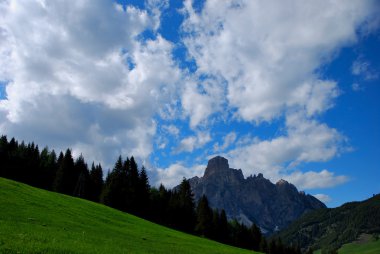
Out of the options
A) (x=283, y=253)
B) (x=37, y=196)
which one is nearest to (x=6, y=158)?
(x=37, y=196)

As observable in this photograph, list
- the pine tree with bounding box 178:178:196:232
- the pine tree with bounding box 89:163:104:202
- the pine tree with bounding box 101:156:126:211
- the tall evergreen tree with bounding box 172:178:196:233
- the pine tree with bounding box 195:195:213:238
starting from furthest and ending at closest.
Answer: the pine tree with bounding box 89:163:104:202, the pine tree with bounding box 195:195:213:238, the pine tree with bounding box 178:178:196:232, the tall evergreen tree with bounding box 172:178:196:233, the pine tree with bounding box 101:156:126:211

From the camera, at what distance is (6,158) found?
409 feet

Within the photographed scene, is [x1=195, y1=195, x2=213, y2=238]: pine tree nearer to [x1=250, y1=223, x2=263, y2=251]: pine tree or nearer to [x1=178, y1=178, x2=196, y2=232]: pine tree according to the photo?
[x1=178, y1=178, x2=196, y2=232]: pine tree

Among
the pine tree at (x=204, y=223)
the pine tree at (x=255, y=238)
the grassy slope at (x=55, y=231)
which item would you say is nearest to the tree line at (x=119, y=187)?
the pine tree at (x=204, y=223)

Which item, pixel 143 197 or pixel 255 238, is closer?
pixel 143 197

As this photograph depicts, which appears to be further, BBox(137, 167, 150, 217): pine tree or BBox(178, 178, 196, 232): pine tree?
BBox(178, 178, 196, 232): pine tree

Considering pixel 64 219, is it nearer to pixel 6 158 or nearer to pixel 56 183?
pixel 56 183

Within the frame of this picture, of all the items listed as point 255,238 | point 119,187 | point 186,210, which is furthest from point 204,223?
point 255,238

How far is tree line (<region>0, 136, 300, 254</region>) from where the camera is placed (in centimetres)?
10888

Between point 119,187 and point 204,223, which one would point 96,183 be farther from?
point 204,223

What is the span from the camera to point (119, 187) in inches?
4242

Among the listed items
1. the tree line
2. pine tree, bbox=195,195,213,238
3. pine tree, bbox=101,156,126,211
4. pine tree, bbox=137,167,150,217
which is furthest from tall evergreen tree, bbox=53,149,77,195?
pine tree, bbox=195,195,213,238

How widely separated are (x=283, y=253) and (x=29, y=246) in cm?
17028

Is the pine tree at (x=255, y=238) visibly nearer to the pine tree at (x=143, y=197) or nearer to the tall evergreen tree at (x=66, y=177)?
the pine tree at (x=143, y=197)
